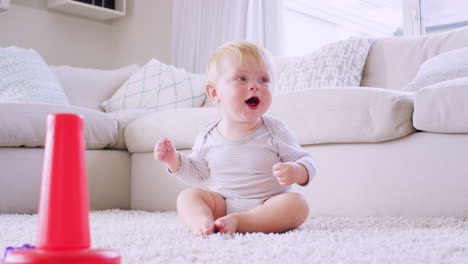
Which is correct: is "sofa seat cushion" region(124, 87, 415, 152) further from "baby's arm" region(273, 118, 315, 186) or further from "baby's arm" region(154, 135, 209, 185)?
"baby's arm" region(154, 135, 209, 185)

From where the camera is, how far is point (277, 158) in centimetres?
125

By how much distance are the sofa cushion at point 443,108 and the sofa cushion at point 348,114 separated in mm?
57

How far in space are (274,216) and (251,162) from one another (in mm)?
165

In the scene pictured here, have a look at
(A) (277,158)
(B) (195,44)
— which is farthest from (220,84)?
(B) (195,44)

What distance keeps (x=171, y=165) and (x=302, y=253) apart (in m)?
0.54

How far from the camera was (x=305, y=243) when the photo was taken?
35.7 inches

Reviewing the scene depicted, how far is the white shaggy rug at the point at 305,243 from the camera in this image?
0.77 m

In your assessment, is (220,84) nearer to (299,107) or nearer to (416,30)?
(299,107)

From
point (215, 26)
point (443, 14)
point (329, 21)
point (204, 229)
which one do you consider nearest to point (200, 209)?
point (204, 229)

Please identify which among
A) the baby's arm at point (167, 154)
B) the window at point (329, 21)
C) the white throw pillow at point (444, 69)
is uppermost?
the window at point (329, 21)

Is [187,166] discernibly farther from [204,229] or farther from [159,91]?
[159,91]

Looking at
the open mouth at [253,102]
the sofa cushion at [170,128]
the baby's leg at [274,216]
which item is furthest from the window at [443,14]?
the baby's leg at [274,216]

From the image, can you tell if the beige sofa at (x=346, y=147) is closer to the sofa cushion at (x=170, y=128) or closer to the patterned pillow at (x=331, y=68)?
the sofa cushion at (x=170, y=128)

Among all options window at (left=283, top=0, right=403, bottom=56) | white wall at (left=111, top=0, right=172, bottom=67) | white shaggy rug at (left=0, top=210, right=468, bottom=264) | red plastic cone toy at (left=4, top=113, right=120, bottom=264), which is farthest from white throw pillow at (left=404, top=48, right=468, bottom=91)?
white wall at (left=111, top=0, right=172, bottom=67)
